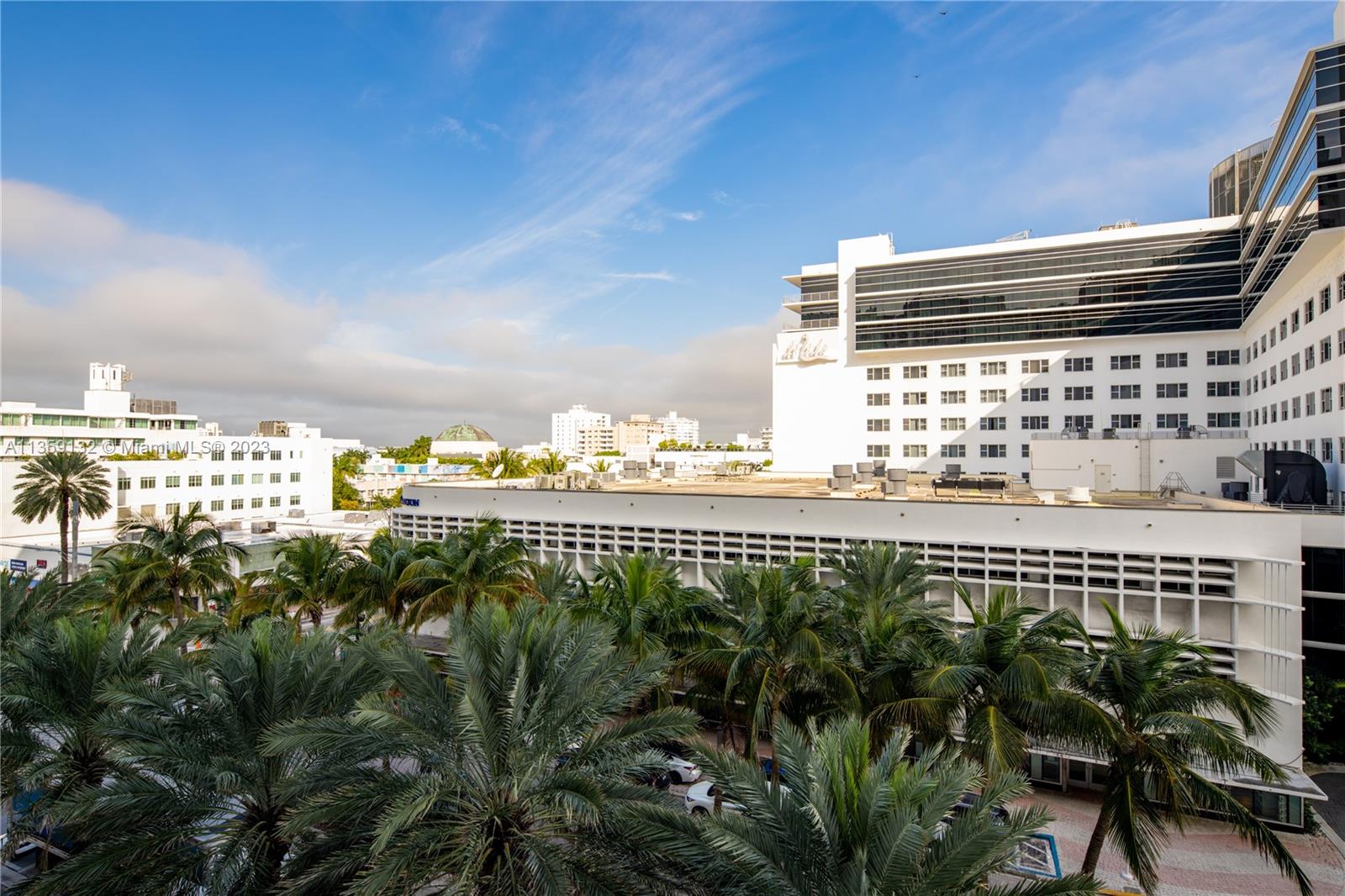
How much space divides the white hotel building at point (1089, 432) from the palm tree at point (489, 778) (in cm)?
1070

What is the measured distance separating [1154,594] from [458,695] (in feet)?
59.9

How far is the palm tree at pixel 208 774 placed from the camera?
9.22m

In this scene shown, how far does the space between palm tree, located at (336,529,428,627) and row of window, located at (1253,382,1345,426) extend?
98.7 ft

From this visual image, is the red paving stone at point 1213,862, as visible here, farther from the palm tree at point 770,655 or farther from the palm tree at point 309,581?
the palm tree at point 309,581

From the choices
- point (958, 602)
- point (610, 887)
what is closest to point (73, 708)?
point (610, 887)

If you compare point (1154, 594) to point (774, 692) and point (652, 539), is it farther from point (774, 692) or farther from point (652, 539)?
point (652, 539)

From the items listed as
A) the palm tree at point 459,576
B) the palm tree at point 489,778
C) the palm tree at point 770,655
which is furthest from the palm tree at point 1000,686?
the palm tree at point 459,576

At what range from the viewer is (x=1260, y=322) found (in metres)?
35.2

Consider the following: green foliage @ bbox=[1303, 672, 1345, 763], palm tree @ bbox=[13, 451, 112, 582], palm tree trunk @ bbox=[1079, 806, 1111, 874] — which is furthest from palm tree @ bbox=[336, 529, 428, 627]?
green foliage @ bbox=[1303, 672, 1345, 763]

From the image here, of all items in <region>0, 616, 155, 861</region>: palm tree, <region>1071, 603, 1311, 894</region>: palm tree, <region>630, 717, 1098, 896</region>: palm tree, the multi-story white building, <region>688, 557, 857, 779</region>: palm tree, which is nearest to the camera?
<region>630, 717, 1098, 896</region>: palm tree

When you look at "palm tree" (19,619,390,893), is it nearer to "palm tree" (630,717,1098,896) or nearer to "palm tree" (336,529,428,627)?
"palm tree" (630,717,1098,896)

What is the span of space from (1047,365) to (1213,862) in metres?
36.8

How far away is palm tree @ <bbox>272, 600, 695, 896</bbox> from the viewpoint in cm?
817

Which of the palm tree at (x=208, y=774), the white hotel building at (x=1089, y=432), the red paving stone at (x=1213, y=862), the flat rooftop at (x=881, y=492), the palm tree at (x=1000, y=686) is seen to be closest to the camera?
the palm tree at (x=208, y=774)
